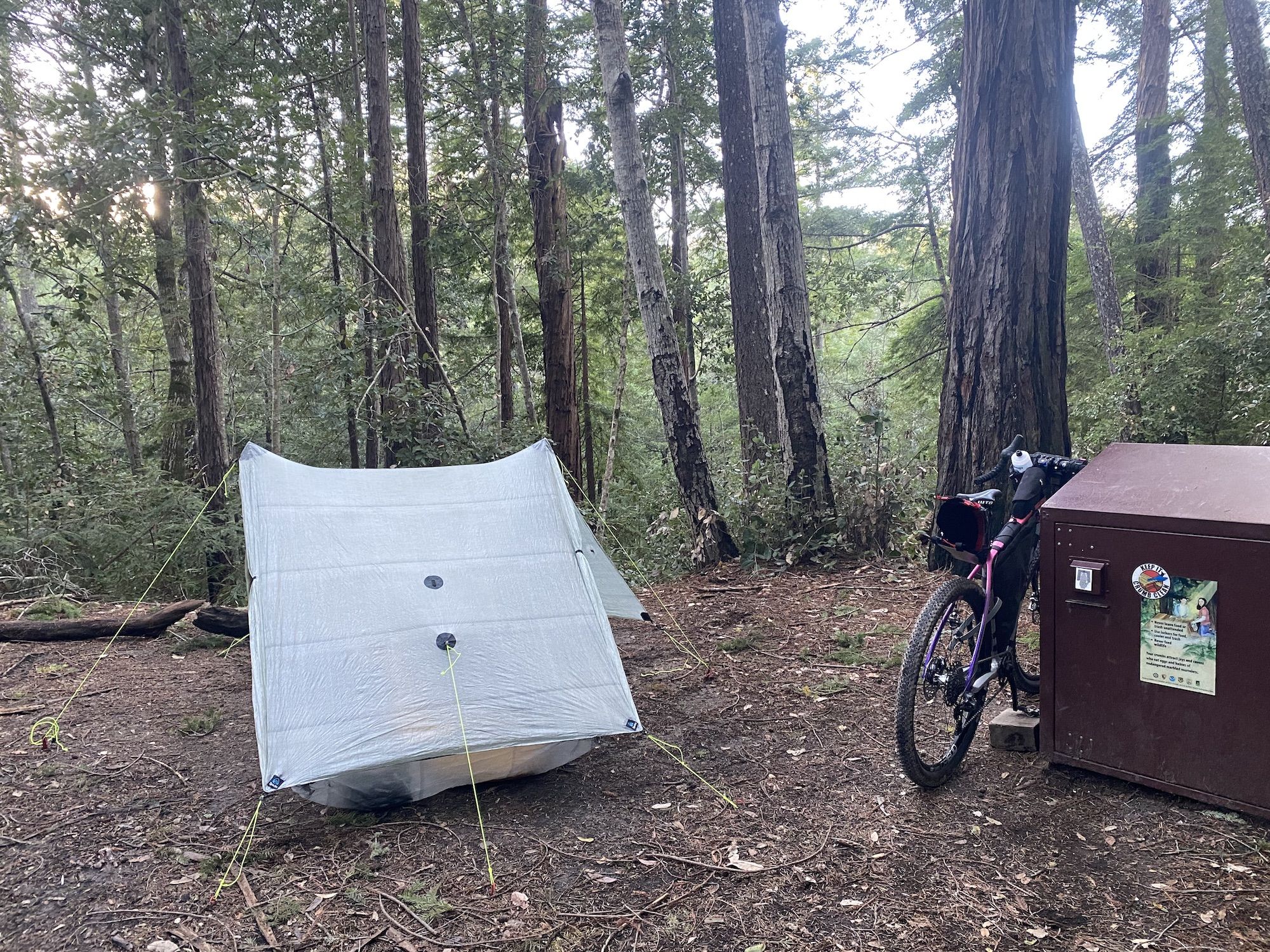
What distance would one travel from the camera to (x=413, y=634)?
3.43 m

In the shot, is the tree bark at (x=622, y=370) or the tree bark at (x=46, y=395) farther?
the tree bark at (x=622, y=370)

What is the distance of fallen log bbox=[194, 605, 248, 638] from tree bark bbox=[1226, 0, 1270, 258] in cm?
1137

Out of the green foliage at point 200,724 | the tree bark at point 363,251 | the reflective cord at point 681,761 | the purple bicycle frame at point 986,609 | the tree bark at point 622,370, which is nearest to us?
the purple bicycle frame at point 986,609

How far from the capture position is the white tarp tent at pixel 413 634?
309 cm

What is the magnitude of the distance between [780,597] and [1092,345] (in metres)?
9.07

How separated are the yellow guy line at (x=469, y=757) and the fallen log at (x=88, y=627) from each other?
4.07m

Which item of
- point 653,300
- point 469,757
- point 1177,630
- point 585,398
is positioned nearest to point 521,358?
point 585,398

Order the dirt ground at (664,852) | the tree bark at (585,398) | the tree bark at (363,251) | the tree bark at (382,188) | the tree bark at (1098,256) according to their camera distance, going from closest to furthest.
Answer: the dirt ground at (664,852) < the tree bark at (363,251) < the tree bark at (382,188) < the tree bark at (1098,256) < the tree bark at (585,398)

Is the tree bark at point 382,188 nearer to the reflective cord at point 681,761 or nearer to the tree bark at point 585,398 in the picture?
the tree bark at point 585,398

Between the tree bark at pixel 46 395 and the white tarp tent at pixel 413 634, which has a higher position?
the tree bark at pixel 46 395

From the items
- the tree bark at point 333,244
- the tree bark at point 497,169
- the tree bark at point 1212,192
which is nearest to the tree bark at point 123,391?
the tree bark at point 333,244

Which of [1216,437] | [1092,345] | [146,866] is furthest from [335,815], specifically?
[1092,345]

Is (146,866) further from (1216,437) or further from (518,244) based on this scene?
(518,244)

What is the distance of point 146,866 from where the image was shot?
2.87 metres
